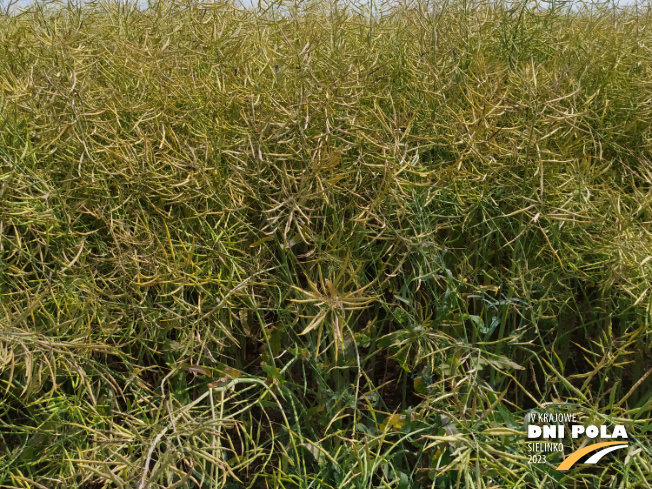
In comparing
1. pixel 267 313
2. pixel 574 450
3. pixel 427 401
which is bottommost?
pixel 574 450

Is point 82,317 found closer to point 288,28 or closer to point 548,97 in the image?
point 288,28

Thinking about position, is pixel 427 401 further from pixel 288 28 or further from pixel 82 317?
pixel 288 28

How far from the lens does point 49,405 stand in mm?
1381

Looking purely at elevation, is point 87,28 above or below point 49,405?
above

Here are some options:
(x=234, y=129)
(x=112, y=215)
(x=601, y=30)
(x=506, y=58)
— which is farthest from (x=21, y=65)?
(x=601, y=30)

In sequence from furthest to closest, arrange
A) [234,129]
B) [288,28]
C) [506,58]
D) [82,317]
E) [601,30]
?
[601,30] → [288,28] → [506,58] → [234,129] → [82,317]

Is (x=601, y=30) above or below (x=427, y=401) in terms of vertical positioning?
above

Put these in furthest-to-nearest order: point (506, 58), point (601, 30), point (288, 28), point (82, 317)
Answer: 1. point (601, 30)
2. point (288, 28)
3. point (506, 58)
4. point (82, 317)

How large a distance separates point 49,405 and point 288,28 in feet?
4.54

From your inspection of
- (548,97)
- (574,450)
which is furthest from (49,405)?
(548,97)

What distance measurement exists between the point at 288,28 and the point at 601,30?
1243 millimetres

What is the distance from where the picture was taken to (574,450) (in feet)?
4.59

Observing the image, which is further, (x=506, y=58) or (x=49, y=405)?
(x=506, y=58)

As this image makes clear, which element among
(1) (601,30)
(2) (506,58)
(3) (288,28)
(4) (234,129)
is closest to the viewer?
(4) (234,129)
